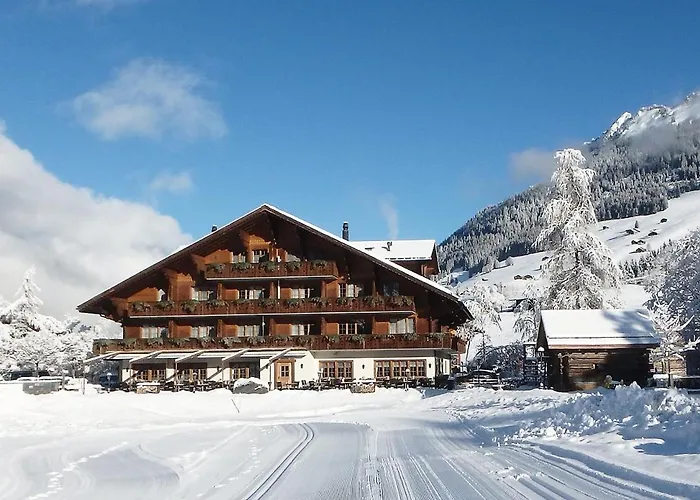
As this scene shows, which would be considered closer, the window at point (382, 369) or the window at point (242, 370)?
the window at point (382, 369)

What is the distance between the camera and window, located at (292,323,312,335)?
47469 millimetres

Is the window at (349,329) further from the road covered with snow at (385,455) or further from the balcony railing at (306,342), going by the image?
the road covered with snow at (385,455)

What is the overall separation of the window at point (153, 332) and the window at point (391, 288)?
46.8 feet

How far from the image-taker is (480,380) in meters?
42.4

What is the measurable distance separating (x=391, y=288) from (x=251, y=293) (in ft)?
29.3

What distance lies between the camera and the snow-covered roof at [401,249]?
2137 inches

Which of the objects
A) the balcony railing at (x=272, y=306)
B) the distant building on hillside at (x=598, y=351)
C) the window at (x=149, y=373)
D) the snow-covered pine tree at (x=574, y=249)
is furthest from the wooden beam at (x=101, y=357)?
the snow-covered pine tree at (x=574, y=249)

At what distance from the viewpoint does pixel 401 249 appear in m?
55.8

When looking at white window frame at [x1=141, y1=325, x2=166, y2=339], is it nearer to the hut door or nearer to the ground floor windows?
the hut door

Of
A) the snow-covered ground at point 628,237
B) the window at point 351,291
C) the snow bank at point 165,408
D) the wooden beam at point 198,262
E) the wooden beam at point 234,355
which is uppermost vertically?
the snow-covered ground at point 628,237

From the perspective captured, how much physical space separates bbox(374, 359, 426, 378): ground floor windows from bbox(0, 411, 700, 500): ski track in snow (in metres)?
24.4

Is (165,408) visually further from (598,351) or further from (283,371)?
(598,351)

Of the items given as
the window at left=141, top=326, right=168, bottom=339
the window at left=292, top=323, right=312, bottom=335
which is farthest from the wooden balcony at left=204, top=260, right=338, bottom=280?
the window at left=141, top=326, right=168, bottom=339

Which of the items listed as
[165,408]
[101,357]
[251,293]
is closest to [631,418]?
[165,408]
